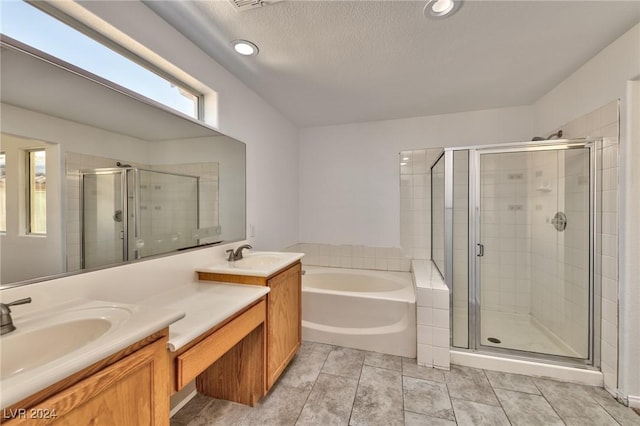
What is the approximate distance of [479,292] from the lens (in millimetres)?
2121

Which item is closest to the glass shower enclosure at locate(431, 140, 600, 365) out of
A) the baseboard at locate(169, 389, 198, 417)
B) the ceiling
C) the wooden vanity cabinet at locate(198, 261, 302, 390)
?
the ceiling

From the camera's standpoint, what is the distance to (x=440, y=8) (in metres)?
1.37

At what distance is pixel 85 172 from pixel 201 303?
817 millimetres

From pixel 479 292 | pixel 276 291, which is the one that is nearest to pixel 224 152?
pixel 276 291

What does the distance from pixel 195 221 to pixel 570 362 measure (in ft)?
9.75

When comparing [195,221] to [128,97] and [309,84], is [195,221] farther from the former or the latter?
[309,84]

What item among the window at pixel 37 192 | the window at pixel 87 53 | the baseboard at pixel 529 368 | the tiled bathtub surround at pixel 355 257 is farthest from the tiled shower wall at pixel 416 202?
the window at pixel 37 192

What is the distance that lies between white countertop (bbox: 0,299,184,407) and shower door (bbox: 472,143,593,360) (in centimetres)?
232

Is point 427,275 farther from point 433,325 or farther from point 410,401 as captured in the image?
point 410,401

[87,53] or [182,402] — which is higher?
[87,53]

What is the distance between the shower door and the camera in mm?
1943

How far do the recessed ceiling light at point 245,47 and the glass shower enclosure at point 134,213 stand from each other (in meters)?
0.93

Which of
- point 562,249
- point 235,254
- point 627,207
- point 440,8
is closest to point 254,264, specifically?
point 235,254

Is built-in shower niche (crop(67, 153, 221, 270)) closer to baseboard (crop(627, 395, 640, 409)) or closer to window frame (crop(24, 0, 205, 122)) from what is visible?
window frame (crop(24, 0, 205, 122))
